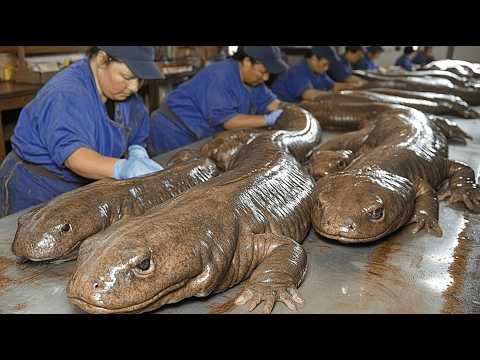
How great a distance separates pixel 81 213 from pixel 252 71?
3127mm

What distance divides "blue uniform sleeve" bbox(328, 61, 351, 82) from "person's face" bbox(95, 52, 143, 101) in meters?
6.19

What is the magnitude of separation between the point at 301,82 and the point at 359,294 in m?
5.55

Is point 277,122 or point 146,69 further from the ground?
point 146,69

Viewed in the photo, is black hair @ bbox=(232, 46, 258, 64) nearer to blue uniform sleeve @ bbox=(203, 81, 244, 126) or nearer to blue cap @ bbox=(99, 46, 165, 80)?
blue uniform sleeve @ bbox=(203, 81, 244, 126)

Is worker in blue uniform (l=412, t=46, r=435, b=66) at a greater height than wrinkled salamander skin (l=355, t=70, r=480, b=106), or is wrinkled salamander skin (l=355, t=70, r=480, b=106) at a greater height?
wrinkled salamander skin (l=355, t=70, r=480, b=106)

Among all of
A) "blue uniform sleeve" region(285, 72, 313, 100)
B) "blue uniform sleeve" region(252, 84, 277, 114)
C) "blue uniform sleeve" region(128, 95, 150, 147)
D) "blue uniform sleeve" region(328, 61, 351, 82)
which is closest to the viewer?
"blue uniform sleeve" region(128, 95, 150, 147)

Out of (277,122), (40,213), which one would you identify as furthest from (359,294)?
(277,122)

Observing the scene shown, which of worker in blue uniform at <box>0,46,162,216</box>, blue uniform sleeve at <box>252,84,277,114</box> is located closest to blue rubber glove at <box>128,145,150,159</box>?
worker in blue uniform at <box>0,46,162,216</box>

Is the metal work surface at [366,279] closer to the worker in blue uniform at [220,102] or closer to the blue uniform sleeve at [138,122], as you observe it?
the blue uniform sleeve at [138,122]

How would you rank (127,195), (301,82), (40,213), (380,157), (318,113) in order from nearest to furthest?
(40,213)
(127,195)
(380,157)
(318,113)
(301,82)

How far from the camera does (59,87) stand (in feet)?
10.1

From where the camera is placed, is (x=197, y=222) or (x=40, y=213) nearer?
(x=197, y=222)

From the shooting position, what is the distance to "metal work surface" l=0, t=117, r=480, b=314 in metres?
1.91
